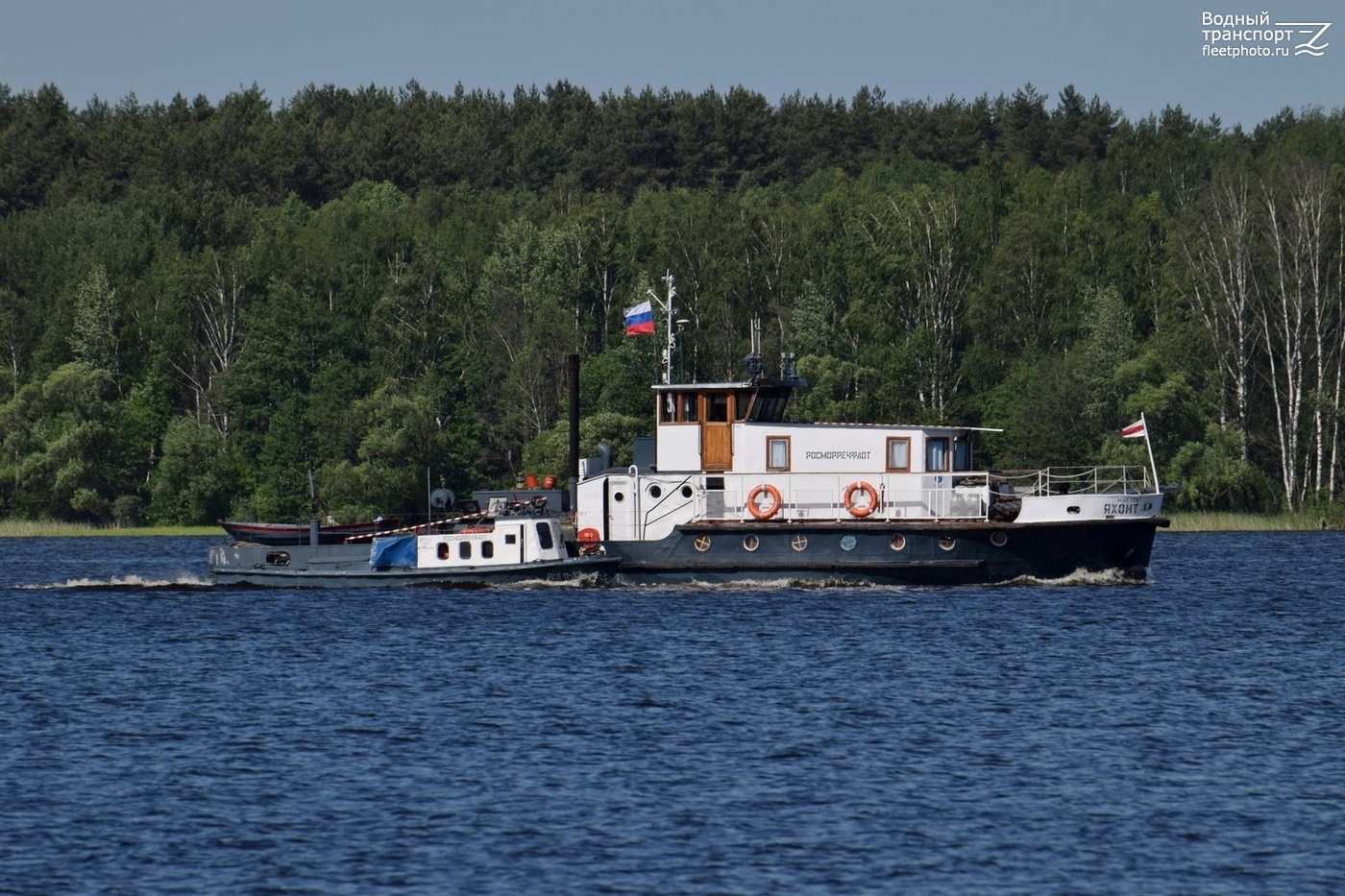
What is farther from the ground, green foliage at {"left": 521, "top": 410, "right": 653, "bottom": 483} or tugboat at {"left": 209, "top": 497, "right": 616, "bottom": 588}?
green foliage at {"left": 521, "top": 410, "right": 653, "bottom": 483}

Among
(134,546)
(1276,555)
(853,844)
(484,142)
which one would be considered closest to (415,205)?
(484,142)

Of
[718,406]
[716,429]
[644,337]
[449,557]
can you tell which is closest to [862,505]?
[716,429]

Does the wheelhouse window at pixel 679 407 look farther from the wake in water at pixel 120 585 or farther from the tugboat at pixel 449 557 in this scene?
the wake in water at pixel 120 585

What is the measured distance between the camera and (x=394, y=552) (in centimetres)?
5406

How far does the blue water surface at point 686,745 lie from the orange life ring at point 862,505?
96.9 inches

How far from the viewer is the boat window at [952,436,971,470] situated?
5197 centimetres

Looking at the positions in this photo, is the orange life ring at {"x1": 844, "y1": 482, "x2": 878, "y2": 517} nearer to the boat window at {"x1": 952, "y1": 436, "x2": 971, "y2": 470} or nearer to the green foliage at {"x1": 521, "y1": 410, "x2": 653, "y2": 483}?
the boat window at {"x1": 952, "y1": 436, "x2": 971, "y2": 470}

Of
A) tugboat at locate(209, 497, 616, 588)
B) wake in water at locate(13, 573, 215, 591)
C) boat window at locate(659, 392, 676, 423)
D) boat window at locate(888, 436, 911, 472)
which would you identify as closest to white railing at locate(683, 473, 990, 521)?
boat window at locate(888, 436, 911, 472)

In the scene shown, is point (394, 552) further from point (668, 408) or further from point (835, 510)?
point (835, 510)

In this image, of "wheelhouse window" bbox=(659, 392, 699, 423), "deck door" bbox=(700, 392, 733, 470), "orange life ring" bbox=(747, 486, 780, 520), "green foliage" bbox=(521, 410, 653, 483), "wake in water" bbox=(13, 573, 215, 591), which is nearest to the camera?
"orange life ring" bbox=(747, 486, 780, 520)

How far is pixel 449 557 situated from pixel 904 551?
13.4 metres

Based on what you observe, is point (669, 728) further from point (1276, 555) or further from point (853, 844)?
point (1276, 555)

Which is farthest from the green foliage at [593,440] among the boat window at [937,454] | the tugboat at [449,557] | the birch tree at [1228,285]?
the boat window at [937,454]

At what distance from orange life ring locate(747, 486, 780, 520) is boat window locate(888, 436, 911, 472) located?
329 centimetres
